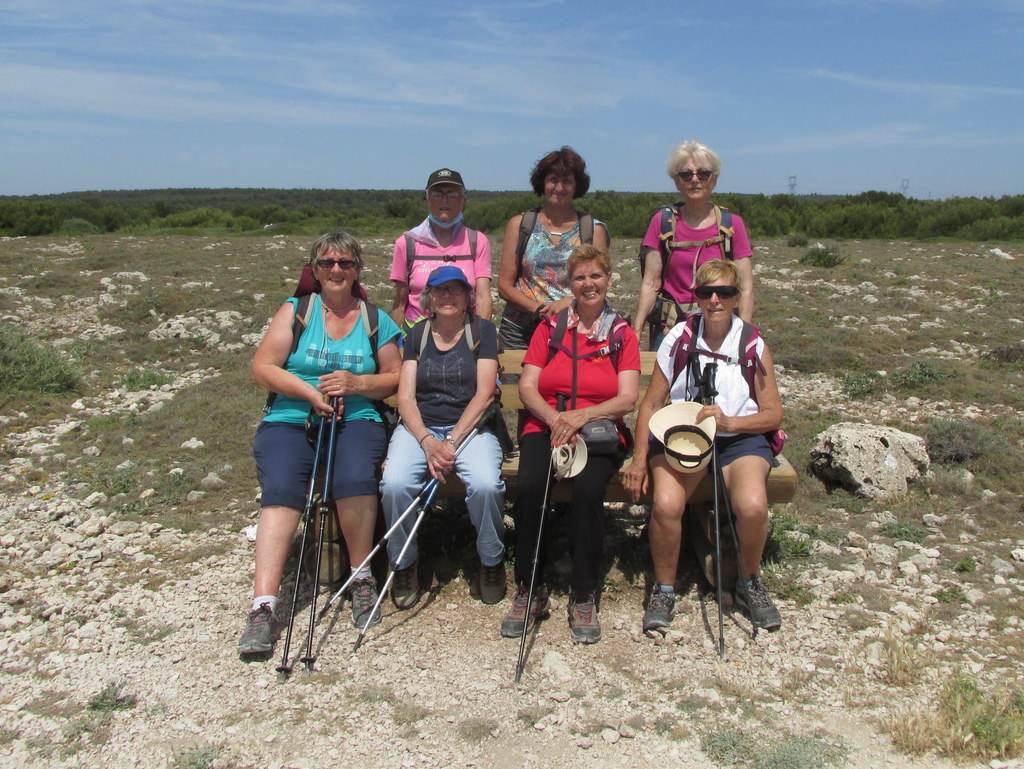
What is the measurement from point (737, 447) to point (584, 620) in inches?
47.3

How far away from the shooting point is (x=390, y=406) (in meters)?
5.04

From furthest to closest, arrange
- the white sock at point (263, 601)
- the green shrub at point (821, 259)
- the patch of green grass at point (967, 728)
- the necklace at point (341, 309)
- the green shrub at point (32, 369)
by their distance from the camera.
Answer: the green shrub at point (821, 259) < the green shrub at point (32, 369) < the necklace at point (341, 309) < the white sock at point (263, 601) < the patch of green grass at point (967, 728)

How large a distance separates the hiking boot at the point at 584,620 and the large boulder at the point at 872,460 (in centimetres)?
257

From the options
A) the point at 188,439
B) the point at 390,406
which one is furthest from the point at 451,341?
the point at 188,439

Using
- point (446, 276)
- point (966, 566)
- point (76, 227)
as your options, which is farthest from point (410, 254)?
point (76, 227)

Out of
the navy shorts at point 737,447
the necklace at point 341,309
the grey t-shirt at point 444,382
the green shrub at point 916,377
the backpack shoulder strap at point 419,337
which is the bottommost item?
the green shrub at point 916,377

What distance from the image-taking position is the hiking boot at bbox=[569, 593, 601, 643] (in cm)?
400

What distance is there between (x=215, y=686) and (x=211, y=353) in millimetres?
7009

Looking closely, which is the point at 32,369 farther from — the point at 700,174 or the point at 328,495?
the point at 700,174

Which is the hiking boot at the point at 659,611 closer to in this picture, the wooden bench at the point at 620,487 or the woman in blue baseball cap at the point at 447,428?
the wooden bench at the point at 620,487

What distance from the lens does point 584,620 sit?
4059mm

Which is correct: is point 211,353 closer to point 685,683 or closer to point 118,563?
point 118,563

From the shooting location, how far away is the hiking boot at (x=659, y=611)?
405 cm

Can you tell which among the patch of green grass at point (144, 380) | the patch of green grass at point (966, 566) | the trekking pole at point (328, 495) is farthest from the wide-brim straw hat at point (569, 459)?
the patch of green grass at point (144, 380)
